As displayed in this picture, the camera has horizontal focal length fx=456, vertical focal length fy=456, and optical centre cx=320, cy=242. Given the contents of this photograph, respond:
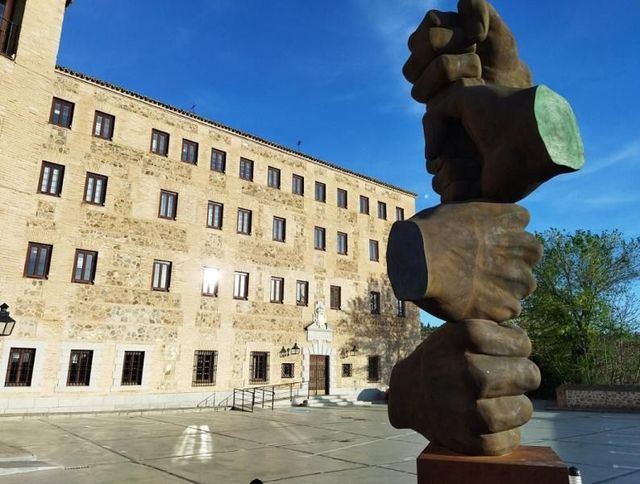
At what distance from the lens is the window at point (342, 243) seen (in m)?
27.0

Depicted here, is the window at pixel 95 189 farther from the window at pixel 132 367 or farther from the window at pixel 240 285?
the window at pixel 240 285

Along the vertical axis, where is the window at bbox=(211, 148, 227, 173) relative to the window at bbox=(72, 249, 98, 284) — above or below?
above

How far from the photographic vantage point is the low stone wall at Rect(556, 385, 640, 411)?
788 inches

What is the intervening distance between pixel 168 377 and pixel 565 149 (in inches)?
759

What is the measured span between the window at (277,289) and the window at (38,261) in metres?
10.2

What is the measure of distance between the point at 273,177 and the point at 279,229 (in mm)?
2896

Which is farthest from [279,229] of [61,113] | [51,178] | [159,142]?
[61,113]

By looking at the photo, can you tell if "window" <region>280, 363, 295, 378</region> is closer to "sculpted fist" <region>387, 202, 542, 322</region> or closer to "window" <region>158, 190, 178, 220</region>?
"window" <region>158, 190, 178, 220</region>

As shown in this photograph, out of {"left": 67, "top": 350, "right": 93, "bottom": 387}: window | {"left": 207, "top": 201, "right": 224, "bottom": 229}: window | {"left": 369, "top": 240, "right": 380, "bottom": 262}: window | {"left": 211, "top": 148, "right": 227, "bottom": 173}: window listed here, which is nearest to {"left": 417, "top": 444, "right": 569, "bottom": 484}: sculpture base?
{"left": 67, "top": 350, "right": 93, "bottom": 387}: window

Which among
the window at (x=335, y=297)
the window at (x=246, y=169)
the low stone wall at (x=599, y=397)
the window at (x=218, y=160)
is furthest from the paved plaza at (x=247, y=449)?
the window at (x=246, y=169)

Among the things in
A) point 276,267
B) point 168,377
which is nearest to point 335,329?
point 276,267

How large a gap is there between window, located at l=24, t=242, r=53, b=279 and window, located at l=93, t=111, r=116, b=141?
5273mm

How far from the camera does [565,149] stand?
293 cm

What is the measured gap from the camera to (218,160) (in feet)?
75.7
